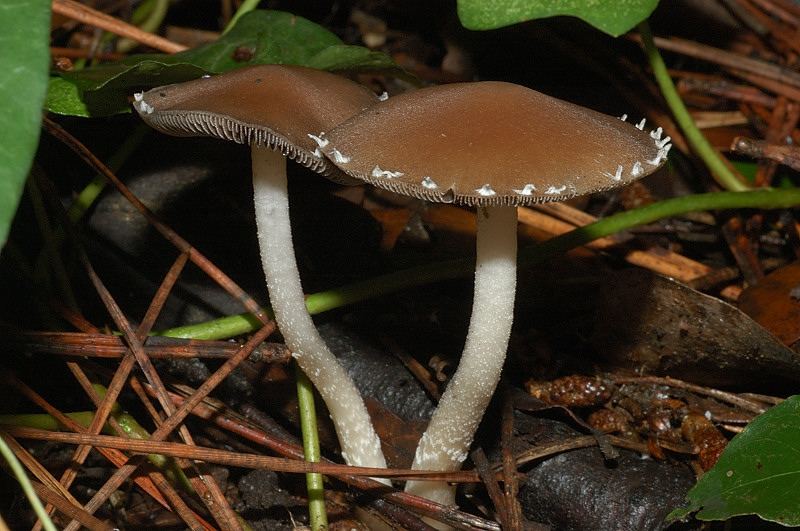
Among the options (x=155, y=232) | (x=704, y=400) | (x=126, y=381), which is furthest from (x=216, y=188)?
(x=704, y=400)

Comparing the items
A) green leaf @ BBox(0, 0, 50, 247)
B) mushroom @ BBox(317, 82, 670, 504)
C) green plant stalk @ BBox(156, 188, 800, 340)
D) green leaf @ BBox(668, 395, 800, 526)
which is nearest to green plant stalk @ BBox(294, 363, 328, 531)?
green plant stalk @ BBox(156, 188, 800, 340)

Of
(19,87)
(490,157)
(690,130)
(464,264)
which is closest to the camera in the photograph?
(19,87)

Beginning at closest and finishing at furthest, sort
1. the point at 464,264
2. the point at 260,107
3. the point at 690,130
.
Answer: the point at 260,107, the point at 464,264, the point at 690,130

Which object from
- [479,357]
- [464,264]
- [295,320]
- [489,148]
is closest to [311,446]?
[295,320]

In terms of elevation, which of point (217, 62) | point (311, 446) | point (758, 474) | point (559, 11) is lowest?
point (311, 446)

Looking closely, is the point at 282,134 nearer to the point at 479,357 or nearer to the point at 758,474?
the point at 479,357

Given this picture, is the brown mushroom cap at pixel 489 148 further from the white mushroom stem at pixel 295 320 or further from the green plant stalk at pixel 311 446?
the green plant stalk at pixel 311 446

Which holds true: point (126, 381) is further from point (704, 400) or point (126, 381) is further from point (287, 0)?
point (287, 0)

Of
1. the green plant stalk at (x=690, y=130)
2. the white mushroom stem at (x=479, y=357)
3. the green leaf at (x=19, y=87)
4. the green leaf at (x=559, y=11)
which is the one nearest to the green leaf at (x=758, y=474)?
the white mushroom stem at (x=479, y=357)
